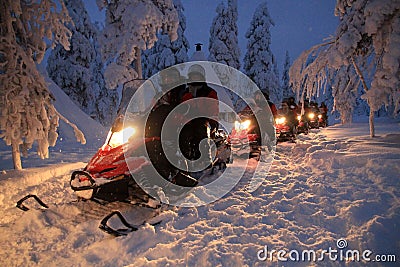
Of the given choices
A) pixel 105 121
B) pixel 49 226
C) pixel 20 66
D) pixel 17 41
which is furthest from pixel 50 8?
pixel 105 121

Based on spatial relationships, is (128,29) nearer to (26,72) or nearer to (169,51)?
(26,72)

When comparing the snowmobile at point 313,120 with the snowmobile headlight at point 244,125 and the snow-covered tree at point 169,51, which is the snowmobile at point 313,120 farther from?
the snow-covered tree at point 169,51

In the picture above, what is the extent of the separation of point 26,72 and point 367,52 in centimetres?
964

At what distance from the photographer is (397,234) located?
9.22ft

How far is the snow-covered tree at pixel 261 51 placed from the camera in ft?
95.4

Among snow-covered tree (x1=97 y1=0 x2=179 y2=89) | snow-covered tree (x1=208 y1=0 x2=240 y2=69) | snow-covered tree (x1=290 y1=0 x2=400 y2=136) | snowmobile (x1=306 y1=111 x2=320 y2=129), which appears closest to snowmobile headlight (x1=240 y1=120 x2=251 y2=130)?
snow-covered tree (x1=290 y1=0 x2=400 y2=136)

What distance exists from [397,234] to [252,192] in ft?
7.34

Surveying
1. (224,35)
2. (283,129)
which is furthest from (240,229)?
(224,35)

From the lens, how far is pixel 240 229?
3.24 m

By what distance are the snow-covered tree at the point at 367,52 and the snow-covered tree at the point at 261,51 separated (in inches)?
767

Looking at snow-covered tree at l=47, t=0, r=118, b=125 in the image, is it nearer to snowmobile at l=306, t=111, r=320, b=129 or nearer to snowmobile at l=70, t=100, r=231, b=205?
snowmobile at l=306, t=111, r=320, b=129

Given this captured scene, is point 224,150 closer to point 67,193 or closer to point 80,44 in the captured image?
point 67,193

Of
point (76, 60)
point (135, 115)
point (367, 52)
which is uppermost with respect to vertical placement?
point (76, 60)

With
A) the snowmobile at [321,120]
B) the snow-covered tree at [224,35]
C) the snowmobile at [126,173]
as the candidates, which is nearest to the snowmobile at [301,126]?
the snowmobile at [321,120]
